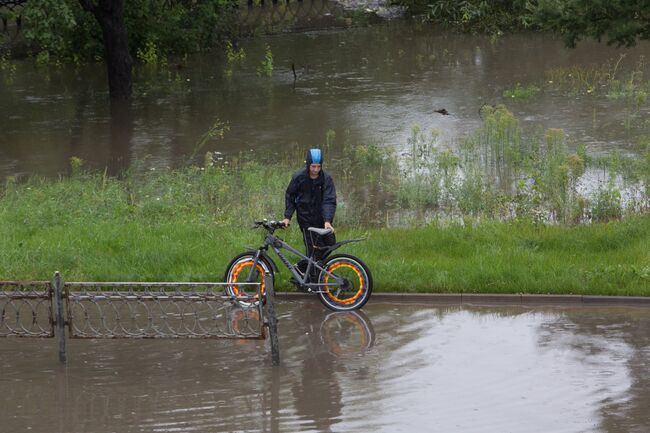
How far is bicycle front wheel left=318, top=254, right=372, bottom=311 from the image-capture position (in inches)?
480

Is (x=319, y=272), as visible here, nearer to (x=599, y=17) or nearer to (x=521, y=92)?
(x=599, y=17)

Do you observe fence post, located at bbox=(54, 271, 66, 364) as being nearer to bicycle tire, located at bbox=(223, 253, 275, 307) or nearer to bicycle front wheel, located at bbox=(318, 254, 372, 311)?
bicycle tire, located at bbox=(223, 253, 275, 307)

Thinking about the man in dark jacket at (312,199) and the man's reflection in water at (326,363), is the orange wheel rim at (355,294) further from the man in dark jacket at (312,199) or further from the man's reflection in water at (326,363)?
the man in dark jacket at (312,199)

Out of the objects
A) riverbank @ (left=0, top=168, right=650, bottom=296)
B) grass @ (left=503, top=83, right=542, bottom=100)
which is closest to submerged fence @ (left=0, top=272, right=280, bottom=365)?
riverbank @ (left=0, top=168, right=650, bottom=296)

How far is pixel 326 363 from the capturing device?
10.8 metres

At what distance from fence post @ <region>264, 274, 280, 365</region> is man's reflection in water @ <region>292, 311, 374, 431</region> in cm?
31

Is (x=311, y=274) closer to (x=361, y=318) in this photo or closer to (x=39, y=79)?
(x=361, y=318)

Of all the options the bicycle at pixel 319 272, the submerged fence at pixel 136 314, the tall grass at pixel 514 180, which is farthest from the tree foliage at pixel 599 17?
the submerged fence at pixel 136 314

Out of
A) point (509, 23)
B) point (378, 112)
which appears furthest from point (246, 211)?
point (509, 23)

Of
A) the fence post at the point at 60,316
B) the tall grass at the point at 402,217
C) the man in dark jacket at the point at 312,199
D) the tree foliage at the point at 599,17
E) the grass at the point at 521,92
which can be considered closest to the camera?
the fence post at the point at 60,316

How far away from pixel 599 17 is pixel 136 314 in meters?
8.94

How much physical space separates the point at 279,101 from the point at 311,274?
15.5 meters

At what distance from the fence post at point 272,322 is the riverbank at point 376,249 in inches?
98.3

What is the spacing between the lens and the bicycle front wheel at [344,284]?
12180mm
